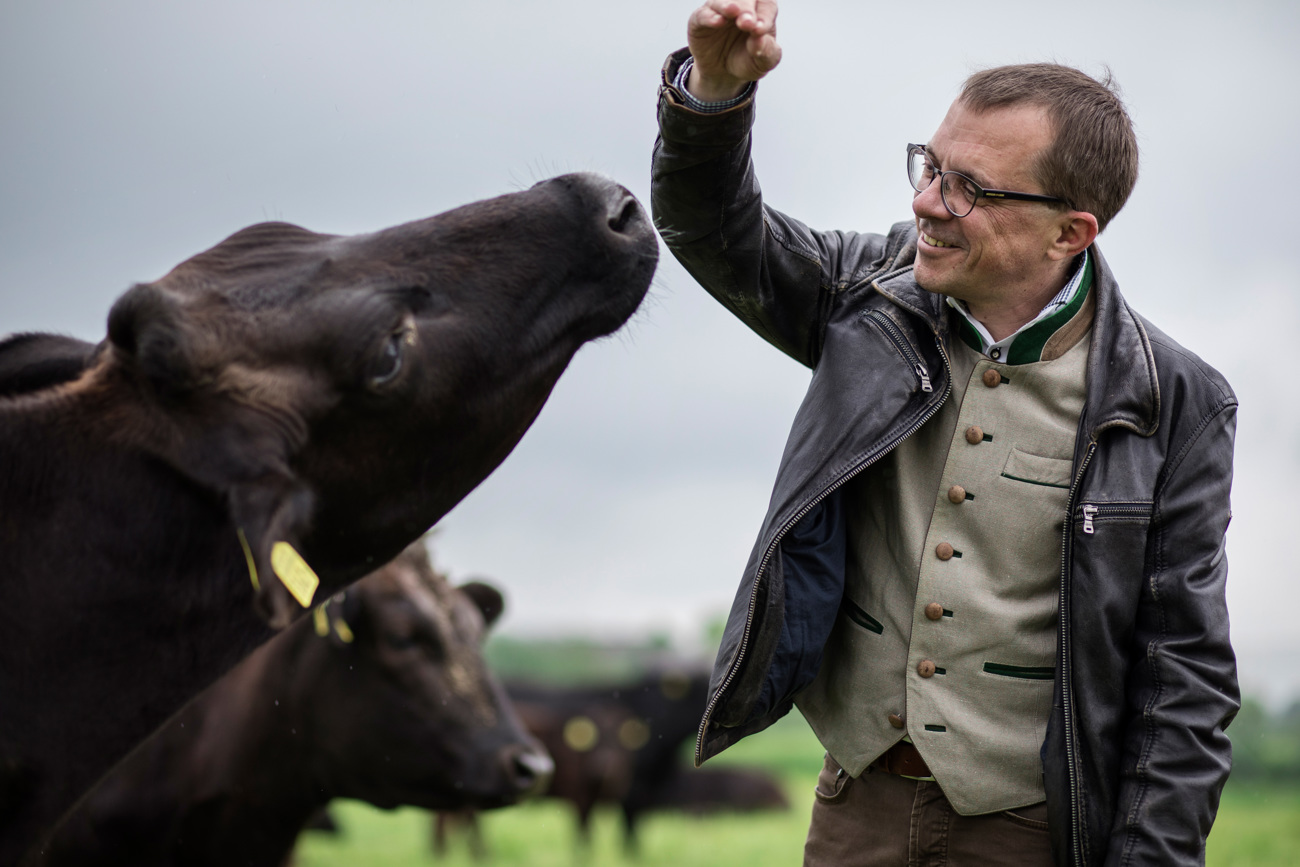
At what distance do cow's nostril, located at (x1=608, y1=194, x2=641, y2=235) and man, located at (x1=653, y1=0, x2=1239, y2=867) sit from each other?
144 mm

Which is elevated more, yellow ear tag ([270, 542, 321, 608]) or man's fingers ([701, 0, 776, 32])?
man's fingers ([701, 0, 776, 32])

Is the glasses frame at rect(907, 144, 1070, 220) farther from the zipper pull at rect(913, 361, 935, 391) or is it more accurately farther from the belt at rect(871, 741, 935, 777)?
the belt at rect(871, 741, 935, 777)

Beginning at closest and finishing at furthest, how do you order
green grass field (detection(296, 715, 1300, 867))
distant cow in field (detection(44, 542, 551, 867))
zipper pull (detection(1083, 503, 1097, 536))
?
zipper pull (detection(1083, 503, 1097, 536)) < distant cow in field (detection(44, 542, 551, 867)) < green grass field (detection(296, 715, 1300, 867))

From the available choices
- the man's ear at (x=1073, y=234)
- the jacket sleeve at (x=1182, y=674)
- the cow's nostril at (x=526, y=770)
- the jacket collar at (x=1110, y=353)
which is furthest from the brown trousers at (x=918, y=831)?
the cow's nostril at (x=526, y=770)

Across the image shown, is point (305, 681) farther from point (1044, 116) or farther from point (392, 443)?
point (1044, 116)

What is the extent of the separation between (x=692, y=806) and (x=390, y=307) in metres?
11.7

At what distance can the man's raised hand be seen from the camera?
2.54m

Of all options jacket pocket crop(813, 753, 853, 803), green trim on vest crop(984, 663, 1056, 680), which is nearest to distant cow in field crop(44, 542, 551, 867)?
jacket pocket crop(813, 753, 853, 803)

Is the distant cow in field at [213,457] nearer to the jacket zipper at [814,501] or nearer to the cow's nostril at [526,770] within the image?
the jacket zipper at [814,501]

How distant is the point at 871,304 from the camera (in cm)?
305

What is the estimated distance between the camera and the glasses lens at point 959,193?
2.81m

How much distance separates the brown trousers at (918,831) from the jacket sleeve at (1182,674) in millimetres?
243

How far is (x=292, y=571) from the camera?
7.64ft

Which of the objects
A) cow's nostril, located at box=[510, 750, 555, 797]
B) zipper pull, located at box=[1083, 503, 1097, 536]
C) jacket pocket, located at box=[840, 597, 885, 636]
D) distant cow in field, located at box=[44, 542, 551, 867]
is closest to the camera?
zipper pull, located at box=[1083, 503, 1097, 536]
